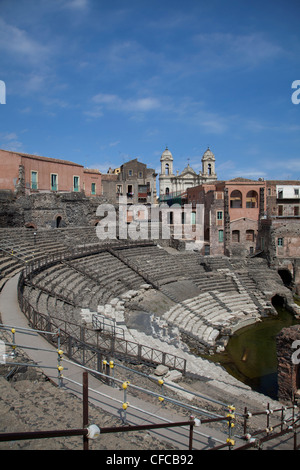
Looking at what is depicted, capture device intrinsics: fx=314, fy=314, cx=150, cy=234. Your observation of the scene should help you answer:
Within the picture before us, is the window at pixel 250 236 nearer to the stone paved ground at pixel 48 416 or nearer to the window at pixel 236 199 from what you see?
the window at pixel 236 199

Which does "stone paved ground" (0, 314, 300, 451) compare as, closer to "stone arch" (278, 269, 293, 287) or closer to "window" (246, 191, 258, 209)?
"stone arch" (278, 269, 293, 287)

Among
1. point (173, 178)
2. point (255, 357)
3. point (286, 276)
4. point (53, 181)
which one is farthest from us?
point (173, 178)

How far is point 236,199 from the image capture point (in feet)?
119

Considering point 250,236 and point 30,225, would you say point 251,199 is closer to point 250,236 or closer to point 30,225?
point 250,236

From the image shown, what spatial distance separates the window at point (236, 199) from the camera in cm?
3588

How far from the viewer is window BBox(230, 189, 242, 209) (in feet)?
118

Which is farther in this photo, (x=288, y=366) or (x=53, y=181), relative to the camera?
(x=53, y=181)

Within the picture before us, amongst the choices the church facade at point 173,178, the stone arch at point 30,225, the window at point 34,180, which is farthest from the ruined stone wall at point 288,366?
the church facade at point 173,178

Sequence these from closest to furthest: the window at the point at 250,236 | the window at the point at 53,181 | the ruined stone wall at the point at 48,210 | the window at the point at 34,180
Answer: the ruined stone wall at the point at 48,210
the window at the point at 34,180
the window at the point at 53,181
the window at the point at 250,236

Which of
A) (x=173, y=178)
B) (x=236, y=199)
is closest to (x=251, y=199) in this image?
(x=236, y=199)

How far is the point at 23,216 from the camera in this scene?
25.3 m

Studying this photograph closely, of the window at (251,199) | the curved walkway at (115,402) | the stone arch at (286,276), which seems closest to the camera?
the curved walkway at (115,402)

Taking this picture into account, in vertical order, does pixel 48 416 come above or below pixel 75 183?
below

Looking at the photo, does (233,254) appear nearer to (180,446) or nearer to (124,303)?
(124,303)
